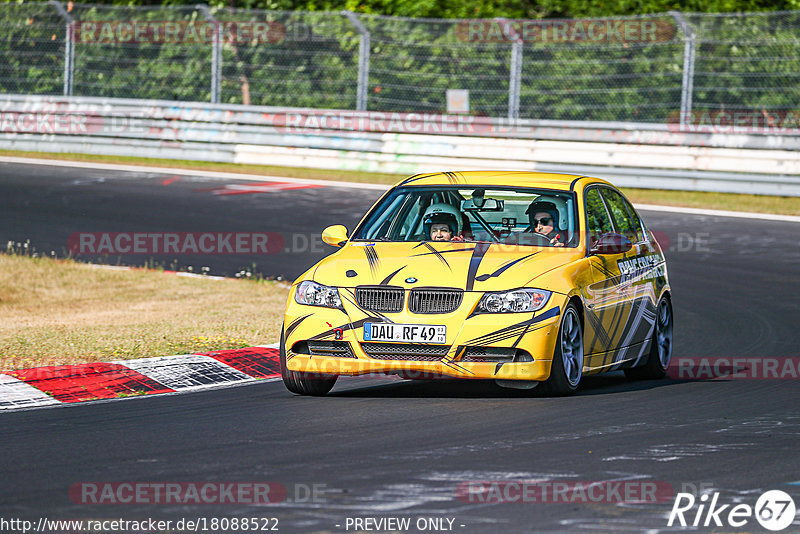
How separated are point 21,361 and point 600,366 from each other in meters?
4.12

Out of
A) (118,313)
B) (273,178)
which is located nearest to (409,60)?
(273,178)

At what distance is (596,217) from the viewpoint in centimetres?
1012

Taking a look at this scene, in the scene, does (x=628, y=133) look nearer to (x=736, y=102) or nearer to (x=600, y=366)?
(x=736, y=102)

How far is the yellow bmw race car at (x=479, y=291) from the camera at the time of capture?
8625 mm

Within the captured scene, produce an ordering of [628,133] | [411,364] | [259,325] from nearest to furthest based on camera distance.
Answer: [411,364], [259,325], [628,133]

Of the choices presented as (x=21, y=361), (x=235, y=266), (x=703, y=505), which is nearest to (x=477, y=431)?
(x=703, y=505)

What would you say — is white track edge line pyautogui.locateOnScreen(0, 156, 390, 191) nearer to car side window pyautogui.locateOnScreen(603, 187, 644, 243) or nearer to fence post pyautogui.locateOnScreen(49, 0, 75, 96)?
fence post pyautogui.locateOnScreen(49, 0, 75, 96)

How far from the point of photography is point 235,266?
16.7 metres

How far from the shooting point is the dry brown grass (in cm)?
1076

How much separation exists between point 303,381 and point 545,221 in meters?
2.08
